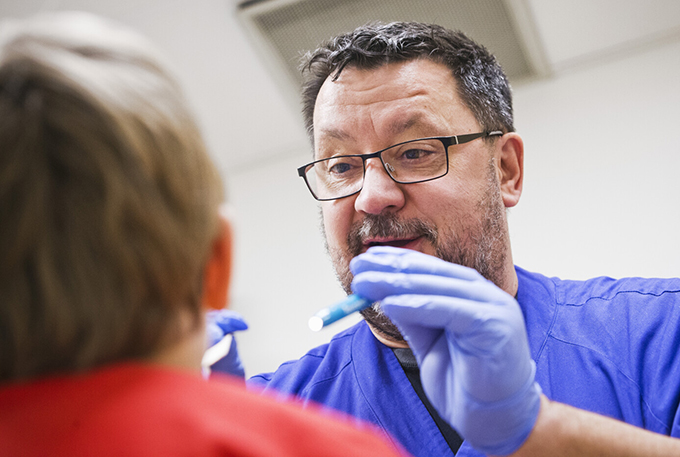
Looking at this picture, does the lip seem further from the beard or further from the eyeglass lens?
the eyeglass lens

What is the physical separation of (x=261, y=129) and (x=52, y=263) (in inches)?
83.3

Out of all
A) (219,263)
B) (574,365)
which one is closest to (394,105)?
(574,365)

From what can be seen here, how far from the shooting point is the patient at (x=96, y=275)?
35 cm

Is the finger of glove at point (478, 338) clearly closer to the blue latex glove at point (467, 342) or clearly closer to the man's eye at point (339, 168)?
the blue latex glove at point (467, 342)

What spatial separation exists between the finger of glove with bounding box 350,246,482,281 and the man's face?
26 centimetres

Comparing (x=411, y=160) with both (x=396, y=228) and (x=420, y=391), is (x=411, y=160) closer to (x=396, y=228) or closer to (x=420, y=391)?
(x=396, y=228)

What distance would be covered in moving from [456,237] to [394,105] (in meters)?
0.31

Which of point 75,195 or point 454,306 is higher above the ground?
point 75,195

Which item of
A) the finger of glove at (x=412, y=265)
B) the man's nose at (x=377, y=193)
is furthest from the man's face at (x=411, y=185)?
the finger of glove at (x=412, y=265)

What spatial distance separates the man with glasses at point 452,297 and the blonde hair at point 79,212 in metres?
0.42

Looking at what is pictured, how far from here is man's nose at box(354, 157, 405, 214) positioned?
1.04m

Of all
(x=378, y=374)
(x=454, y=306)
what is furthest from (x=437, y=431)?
(x=454, y=306)

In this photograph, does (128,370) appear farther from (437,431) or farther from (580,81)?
(580,81)

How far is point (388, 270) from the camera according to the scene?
782 mm
